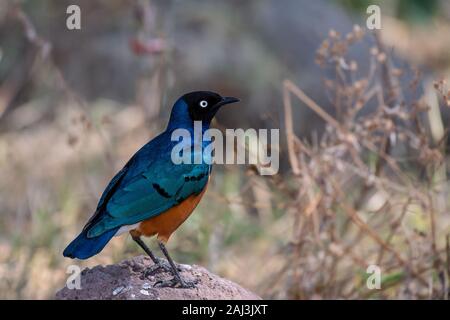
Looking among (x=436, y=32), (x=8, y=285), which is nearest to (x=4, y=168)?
(x=8, y=285)

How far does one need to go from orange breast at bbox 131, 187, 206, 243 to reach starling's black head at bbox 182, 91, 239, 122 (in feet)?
1.43

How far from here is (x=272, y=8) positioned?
10.5 m

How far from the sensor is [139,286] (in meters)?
4.27

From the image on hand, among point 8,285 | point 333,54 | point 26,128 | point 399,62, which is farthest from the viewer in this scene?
point 399,62

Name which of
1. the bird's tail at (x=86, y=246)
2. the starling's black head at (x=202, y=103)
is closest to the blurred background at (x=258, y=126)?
the starling's black head at (x=202, y=103)

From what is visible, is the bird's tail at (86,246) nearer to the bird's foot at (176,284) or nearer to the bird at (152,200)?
the bird at (152,200)

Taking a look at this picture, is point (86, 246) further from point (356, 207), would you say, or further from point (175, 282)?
point (356, 207)

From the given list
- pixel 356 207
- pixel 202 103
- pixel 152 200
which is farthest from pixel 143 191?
pixel 356 207

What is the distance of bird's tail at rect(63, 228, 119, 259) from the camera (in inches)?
163

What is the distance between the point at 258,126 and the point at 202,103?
4818 mm

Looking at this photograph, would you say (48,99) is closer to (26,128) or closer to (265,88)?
(26,128)

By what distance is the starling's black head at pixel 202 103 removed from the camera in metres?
4.62

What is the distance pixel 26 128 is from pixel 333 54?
15.3ft
